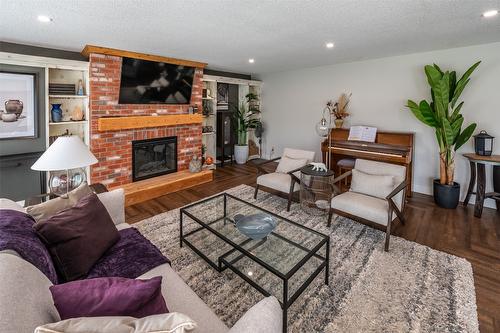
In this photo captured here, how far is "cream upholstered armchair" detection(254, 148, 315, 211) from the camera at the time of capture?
3750 millimetres

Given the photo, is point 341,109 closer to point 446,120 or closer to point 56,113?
point 446,120

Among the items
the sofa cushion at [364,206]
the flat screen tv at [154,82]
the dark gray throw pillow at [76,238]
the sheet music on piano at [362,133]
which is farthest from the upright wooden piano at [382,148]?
the dark gray throw pillow at [76,238]

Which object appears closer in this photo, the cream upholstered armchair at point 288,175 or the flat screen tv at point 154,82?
the cream upholstered armchair at point 288,175

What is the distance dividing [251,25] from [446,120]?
300 centimetres

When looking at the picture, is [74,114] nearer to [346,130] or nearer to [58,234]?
[58,234]

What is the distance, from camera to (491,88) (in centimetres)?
375

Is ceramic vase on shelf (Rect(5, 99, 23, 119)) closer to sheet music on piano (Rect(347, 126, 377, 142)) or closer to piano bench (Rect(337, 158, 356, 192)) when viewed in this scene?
piano bench (Rect(337, 158, 356, 192))

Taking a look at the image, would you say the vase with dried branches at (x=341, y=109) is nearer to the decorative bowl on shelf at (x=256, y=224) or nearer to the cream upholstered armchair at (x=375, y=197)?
the cream upholstered armchair at (x=375, y=197)

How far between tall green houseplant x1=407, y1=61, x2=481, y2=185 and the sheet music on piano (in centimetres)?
82

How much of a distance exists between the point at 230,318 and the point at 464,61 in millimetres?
4765

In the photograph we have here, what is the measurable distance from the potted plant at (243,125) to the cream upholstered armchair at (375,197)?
11.7ft

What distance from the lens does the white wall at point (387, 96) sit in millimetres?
3811

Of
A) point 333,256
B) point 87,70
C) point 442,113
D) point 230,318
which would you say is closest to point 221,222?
point 230,318

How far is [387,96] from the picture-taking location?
4762 millimetres
